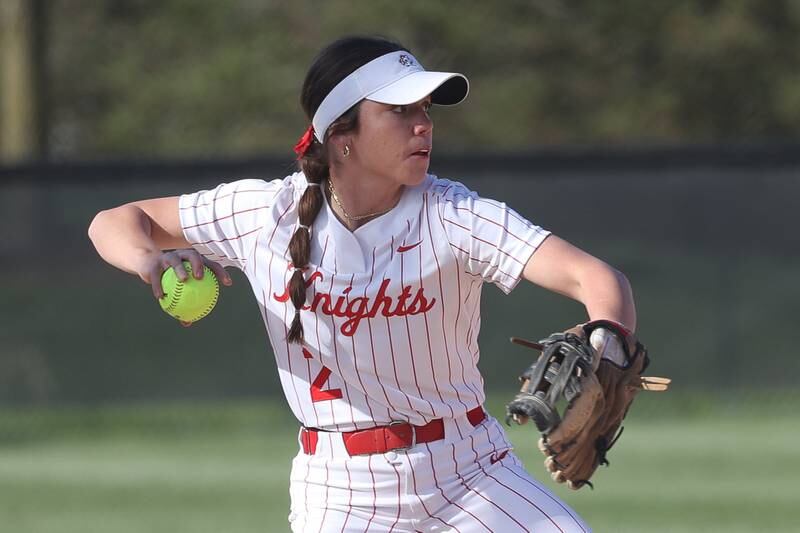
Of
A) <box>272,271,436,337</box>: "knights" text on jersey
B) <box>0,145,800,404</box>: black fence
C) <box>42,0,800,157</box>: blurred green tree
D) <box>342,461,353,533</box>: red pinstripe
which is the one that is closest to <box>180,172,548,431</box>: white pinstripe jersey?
<box>272,271,436,337</box>: "knights" text on jersey

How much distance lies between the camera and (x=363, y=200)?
341 cm

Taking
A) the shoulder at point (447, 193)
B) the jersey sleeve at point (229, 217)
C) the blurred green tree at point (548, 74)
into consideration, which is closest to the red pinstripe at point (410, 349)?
the shoulder at point (447, 193)

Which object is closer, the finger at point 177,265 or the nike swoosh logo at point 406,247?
the finger at point 177,265

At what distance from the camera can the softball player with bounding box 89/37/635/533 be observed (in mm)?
3256

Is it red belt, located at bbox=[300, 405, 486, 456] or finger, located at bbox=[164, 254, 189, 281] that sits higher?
finger, located at bbox=[164, 254, 189, 281]

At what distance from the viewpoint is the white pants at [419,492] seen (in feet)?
10.7

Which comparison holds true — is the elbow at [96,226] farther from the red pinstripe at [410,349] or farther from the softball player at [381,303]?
the red pinstripe at [410,349]

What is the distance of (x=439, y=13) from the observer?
1627cm

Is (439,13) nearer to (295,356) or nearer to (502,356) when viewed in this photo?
(502,356)

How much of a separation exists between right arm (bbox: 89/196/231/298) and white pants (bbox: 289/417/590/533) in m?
0.53

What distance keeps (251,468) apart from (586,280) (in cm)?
573

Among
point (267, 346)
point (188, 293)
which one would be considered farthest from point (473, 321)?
point (267, 346)

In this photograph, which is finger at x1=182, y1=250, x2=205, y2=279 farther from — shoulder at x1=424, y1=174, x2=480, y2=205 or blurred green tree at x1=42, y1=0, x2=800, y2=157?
blurred green tree at x1=42, y1=0, x2=800, y2=157

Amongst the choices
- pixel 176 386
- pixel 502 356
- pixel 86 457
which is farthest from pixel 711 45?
pixel 86 457
